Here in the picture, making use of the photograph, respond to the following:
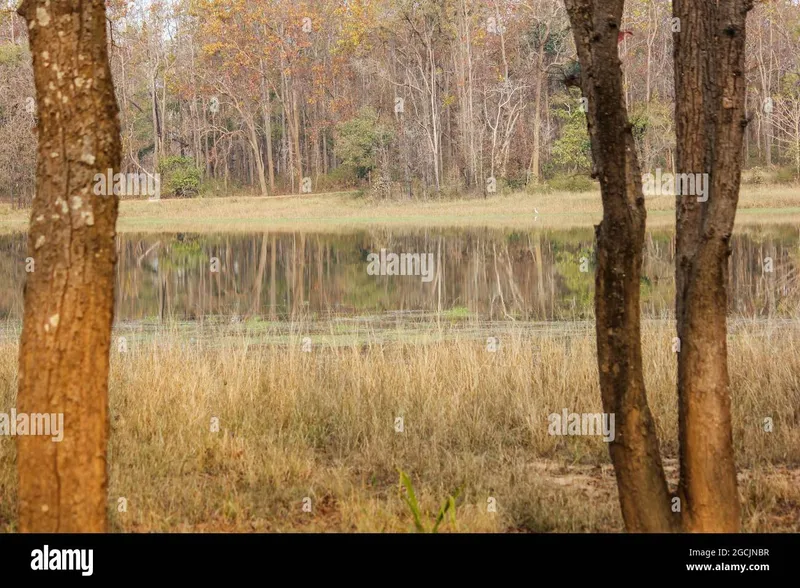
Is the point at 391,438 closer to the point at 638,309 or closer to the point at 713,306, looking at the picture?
the point at 638,309

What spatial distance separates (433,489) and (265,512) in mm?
933

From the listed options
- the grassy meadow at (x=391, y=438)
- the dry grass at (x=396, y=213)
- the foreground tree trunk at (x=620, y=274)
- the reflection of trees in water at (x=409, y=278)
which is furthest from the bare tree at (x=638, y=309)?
the dry grass at (x=396, y=213)

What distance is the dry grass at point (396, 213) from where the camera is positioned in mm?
31578

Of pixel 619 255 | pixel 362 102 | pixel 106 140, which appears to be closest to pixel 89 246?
pixel 106 140

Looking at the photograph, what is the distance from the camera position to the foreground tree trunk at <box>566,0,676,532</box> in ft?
13.9

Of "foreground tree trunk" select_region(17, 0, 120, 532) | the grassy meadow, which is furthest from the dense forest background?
"foreground tree trunk" select_region(17, 0, 120, 532)

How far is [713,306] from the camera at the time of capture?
4312 mm

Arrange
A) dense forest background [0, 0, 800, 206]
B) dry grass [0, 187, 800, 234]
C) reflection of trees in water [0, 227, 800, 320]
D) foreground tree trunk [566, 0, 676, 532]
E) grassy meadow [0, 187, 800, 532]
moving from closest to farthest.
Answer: foreground tree trunk [566, 0, 676, 532]
grassy meadow [0, 187, 800, 532]
reflection of trees in water [0, 227, 800, 320]
dry grass [0, 187, 800, 234]
dense forest background [0, 0, 800, 206]

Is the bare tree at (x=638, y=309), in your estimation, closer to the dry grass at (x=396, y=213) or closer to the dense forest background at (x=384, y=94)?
the dry grass at (x=396, y=213)

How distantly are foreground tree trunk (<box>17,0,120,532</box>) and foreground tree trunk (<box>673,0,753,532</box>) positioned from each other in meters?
2.27

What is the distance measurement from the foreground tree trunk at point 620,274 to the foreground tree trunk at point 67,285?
1.90 m

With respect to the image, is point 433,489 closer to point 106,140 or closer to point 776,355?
point 106,140

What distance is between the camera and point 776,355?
28.3 ft

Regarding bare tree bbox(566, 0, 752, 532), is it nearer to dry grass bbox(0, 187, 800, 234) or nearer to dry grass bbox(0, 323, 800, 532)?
dry grass bbox(0, 323, 800, 532)
